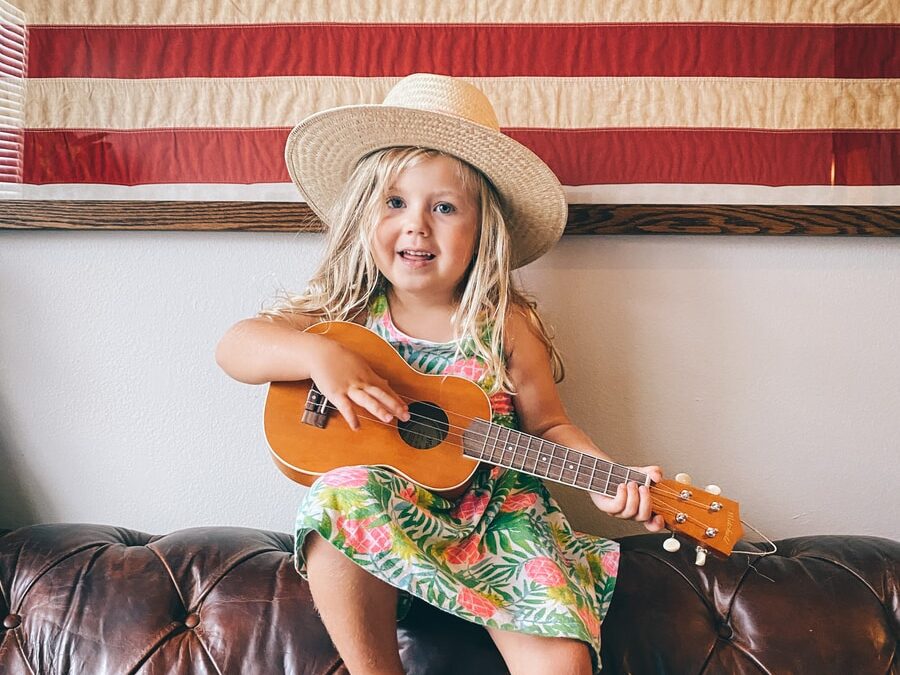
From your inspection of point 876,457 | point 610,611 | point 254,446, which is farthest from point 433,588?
point 876,457

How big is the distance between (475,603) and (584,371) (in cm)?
56

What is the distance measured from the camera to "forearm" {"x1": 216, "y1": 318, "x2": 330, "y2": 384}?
1.04 metres

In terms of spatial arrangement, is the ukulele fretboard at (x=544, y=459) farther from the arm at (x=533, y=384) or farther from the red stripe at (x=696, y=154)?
the red stripe at (x=696, y=154)

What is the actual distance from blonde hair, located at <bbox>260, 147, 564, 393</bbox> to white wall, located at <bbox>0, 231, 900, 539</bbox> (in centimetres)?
16

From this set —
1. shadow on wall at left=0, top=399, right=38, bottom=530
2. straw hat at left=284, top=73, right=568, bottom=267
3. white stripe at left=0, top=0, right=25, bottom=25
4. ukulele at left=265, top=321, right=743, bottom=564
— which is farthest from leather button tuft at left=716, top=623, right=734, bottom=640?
white stripe at left=0, top=0, right=25, bottom=25

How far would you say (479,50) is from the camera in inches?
50.7

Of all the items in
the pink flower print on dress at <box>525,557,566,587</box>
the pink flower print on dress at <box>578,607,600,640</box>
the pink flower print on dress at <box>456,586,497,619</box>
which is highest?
the pink flower print on dress at <box>525,557,566,587</box>

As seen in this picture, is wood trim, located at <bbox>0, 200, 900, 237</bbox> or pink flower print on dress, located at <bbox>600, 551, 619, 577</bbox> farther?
wood trim, located at <bbox>0, 200, 900, 237</bbox>

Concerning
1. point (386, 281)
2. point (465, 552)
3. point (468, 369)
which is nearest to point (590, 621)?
point (465, 552)

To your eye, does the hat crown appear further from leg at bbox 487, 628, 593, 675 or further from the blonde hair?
leg at bbox 487, 628, 593, 675

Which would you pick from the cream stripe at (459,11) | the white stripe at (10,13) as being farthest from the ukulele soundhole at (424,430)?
the white stripe at (10,13)

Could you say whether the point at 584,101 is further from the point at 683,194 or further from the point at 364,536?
the point at 364,536

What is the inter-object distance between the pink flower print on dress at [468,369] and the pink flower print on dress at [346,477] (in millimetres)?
238

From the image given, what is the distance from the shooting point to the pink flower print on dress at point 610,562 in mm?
1093
